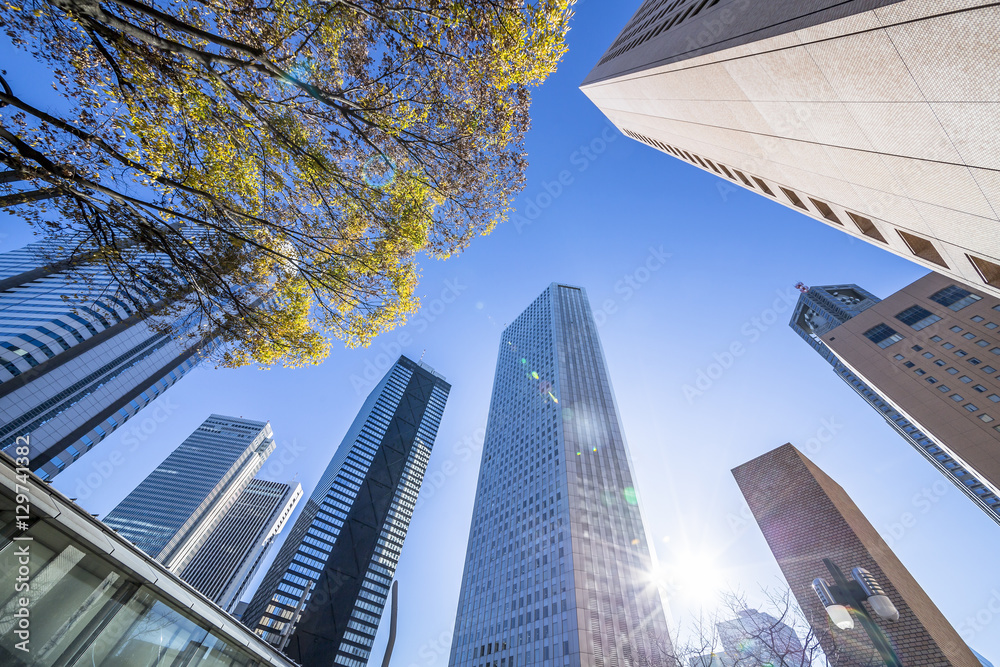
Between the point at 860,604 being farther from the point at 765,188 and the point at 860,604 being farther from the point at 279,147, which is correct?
the point at 765,188

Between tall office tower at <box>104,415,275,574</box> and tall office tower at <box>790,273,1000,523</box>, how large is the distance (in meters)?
153

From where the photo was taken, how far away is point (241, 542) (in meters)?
141

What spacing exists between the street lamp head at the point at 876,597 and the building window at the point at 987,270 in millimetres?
7067

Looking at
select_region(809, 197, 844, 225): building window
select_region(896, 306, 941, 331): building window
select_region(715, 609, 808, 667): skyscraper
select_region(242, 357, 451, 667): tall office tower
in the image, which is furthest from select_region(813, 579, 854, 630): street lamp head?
select_region(242, 357, 451, 667): tall office tower

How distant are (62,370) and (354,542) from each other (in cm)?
6116

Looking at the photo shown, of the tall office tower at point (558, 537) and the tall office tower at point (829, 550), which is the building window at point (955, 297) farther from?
the tall office tower at point (558, 537)

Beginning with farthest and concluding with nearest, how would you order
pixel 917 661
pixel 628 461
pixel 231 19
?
pixel 628 461
pixel 917 661
pixel 231 19

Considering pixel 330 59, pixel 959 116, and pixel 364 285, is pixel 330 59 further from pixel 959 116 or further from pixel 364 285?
pixel 959 116

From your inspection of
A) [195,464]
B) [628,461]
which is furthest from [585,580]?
[195,464]

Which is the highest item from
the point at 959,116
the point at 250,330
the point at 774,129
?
the point at 774,129

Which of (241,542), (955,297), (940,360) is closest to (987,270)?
(940,360)

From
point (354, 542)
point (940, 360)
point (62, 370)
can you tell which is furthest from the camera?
point (354, 542)

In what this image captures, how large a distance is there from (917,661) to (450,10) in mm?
61822

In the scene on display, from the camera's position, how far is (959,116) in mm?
5363
